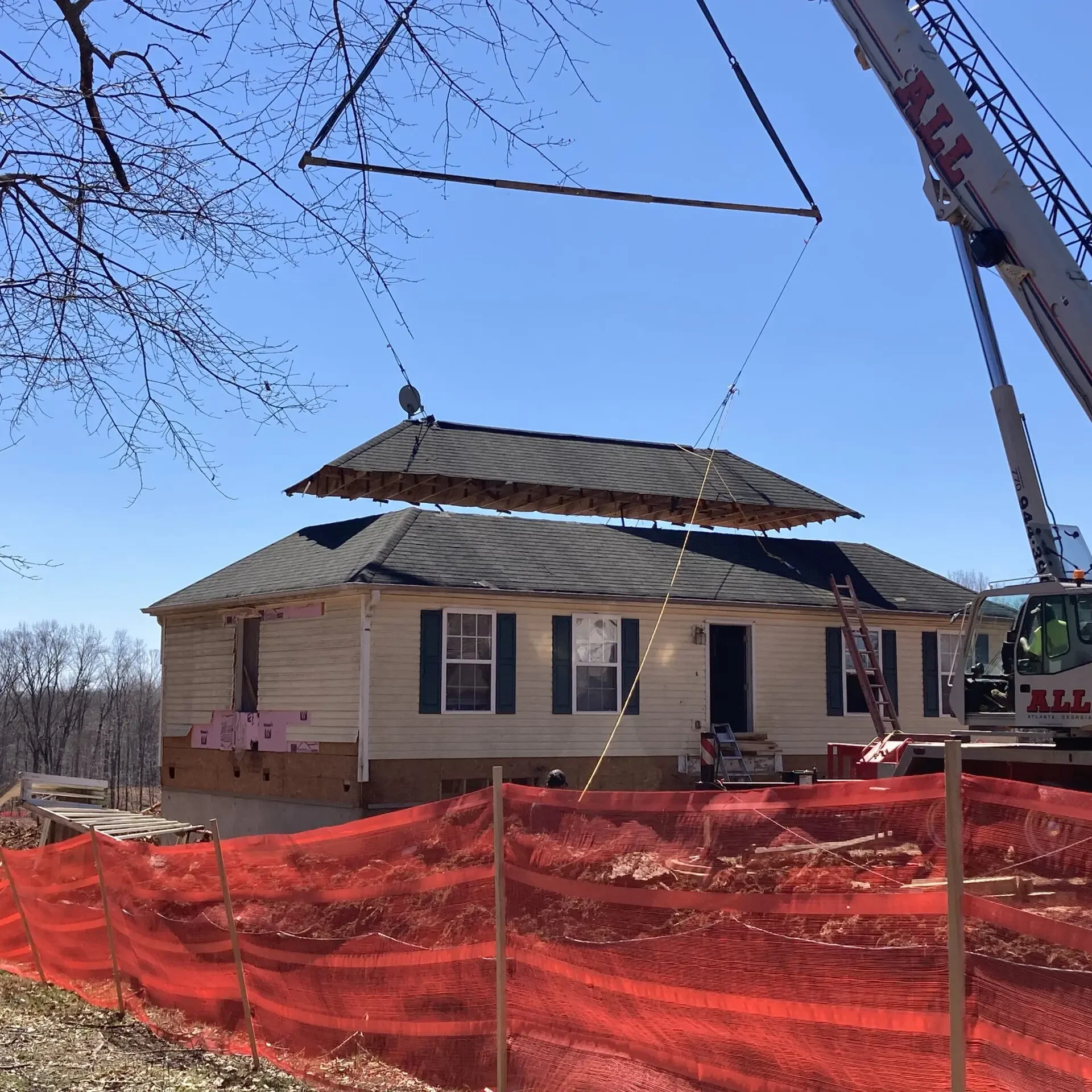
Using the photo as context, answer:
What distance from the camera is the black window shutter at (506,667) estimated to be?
18.0m

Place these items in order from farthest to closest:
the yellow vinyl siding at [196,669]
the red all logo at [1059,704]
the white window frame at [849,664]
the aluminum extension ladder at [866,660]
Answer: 1. the white window frame at [849,664]
2. the yellow vinyl siding at [196,669]
3. the aluminum extension ladder at [866,660]
4. the red all logo at [1059,704]

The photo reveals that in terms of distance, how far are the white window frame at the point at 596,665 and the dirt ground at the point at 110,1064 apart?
34.7 feet

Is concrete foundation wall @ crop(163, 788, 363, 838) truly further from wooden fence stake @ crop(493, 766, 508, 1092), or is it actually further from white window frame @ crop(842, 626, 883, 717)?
wooden fence stake @ crop(493, 766, 508, 1092)

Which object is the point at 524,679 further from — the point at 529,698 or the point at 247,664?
the point at 247,664

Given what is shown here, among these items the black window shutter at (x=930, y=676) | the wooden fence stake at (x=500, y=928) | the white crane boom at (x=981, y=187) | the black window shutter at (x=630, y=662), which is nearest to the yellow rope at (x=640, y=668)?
the black window shutter at (x=630, y=662)

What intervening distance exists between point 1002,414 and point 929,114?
11.3ft

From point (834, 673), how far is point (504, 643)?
644 centimetres

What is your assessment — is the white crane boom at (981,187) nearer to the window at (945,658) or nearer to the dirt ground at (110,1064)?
the dirt ground at (110,1064)

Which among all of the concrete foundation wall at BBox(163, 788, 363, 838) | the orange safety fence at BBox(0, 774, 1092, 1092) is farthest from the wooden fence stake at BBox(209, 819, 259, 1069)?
the concrete foundation wall at BBox(163, 788, 363, 838)

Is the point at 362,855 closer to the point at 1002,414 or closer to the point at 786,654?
the point at 1002,414

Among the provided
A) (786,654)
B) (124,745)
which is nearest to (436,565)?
(786,654)

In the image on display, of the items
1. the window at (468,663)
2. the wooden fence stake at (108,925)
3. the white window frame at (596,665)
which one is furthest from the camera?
the white window frame at (596,665)

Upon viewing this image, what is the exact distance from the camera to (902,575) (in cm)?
2341

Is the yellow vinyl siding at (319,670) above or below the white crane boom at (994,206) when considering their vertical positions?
below
